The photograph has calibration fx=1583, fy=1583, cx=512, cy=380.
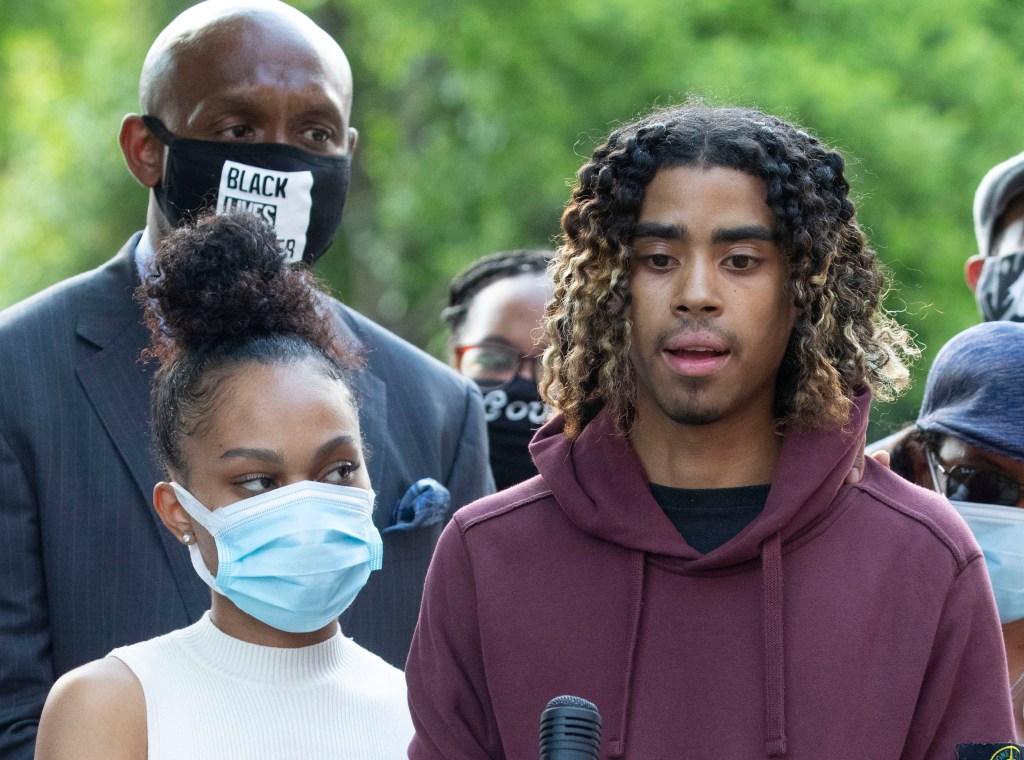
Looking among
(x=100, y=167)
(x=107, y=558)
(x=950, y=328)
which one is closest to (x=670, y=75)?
(x=950, y=328)

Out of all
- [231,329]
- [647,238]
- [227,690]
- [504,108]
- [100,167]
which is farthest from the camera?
[100,167]

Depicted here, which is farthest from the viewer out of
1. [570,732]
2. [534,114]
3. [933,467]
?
[534,114]

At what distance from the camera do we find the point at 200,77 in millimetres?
4629

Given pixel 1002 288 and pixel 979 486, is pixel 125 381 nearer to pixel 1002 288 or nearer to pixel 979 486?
pixel 979 486

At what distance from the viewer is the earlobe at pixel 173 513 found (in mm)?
3826

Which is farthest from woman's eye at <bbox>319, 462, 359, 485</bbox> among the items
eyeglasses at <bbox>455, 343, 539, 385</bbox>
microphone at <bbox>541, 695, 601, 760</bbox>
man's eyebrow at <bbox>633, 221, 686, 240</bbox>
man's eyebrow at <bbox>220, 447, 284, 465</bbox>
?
eyeglasses at <bbox>455, 343, 539, 385</bbox>

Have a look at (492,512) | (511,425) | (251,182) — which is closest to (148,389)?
(251,182)

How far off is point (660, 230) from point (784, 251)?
0.89 feet

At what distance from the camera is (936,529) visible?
10.7ft

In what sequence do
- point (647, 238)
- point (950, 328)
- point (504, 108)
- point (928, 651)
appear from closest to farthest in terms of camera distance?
1. point (928, 651)
2. point (647, 238)
3. point (950, 328)
4. point (504, 108)

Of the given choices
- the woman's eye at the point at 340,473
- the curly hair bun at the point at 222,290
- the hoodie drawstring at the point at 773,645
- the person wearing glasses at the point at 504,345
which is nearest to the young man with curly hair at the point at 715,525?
the hoodie drawstring at the point at 773,645

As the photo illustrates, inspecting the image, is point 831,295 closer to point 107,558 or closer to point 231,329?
point 231,329

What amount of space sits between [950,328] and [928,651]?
961 cm

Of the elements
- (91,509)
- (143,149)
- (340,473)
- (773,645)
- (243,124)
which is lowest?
(91,509)
